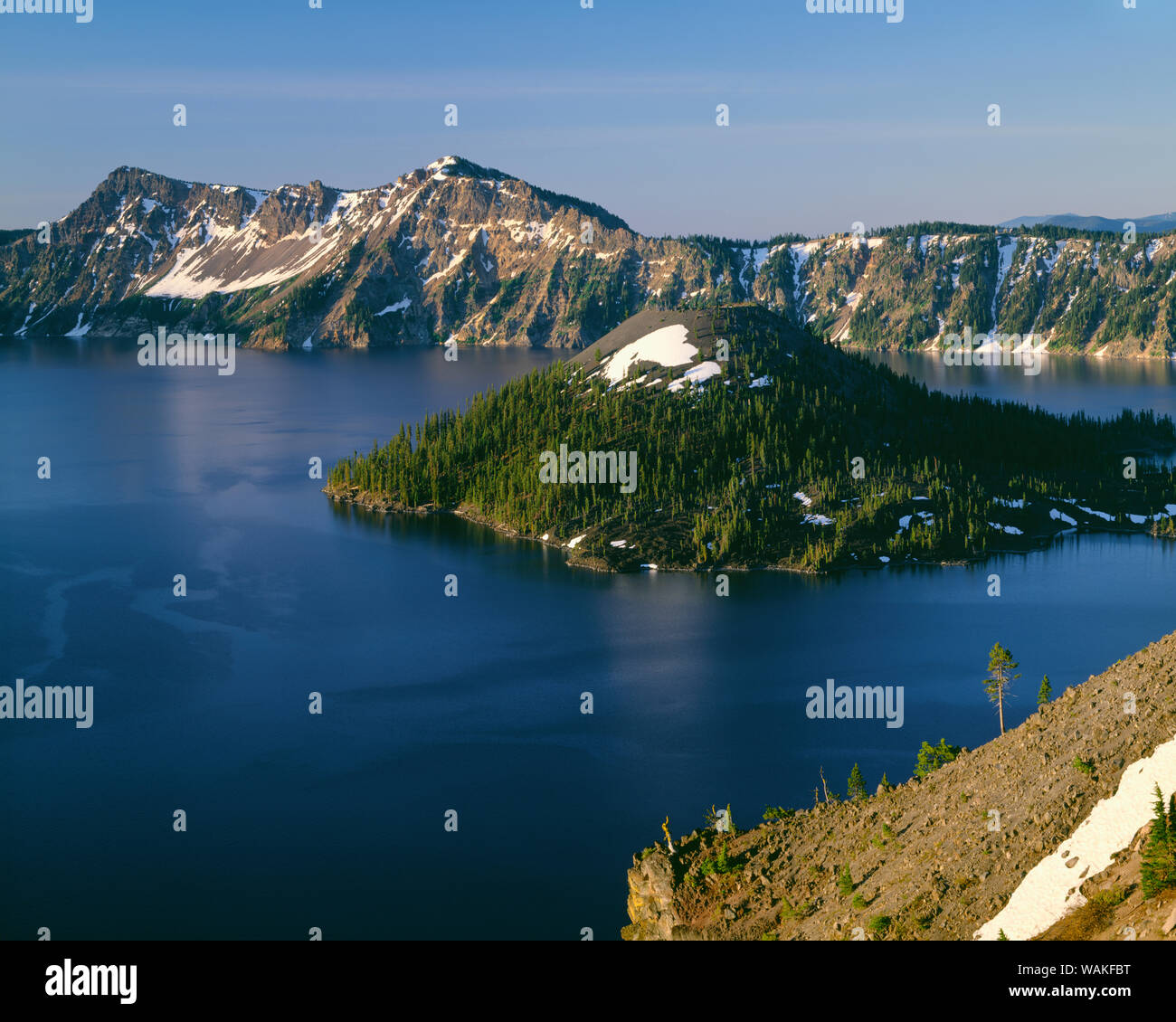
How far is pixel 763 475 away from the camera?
162 m

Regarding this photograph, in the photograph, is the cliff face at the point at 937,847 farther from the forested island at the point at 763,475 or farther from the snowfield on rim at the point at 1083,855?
the forested island at the point at 763,475

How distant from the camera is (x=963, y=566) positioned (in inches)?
5571

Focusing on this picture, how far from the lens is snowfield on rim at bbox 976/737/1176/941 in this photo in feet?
115

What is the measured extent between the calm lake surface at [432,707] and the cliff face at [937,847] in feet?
47.3

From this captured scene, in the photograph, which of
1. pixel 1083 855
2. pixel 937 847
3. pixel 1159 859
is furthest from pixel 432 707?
pixel 1159 859

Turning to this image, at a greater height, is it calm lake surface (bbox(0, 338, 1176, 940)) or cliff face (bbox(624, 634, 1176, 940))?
cliff face (bbox(624, 634, 1176, 940))

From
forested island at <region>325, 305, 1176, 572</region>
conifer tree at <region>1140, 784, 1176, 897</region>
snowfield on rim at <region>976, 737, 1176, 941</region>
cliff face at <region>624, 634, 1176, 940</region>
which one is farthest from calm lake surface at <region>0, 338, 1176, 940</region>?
conifer tree at <region>1140, 784, 1176, 897</region>

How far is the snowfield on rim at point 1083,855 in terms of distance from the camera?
3500 cm

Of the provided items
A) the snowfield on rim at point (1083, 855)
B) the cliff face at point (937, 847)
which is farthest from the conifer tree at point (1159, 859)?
the snowfield on rim at point (1083, 855)

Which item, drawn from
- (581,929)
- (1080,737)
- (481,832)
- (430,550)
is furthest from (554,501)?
(1080,737)

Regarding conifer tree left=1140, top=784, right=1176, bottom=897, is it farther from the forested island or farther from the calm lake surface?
the forested island

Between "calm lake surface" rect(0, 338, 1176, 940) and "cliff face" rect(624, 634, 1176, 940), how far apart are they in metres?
14.4

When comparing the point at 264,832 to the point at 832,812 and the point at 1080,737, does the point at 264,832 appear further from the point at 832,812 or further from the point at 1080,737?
the point at 1080,737

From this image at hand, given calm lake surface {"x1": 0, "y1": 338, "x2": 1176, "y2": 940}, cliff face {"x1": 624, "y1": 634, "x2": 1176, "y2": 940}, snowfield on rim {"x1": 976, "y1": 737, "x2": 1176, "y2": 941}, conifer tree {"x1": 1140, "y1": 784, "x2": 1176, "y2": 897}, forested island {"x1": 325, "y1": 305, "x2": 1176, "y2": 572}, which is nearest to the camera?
conifer tree {"x1": 1140, "y1": 784, "x2": 1176, "y2": 897}
